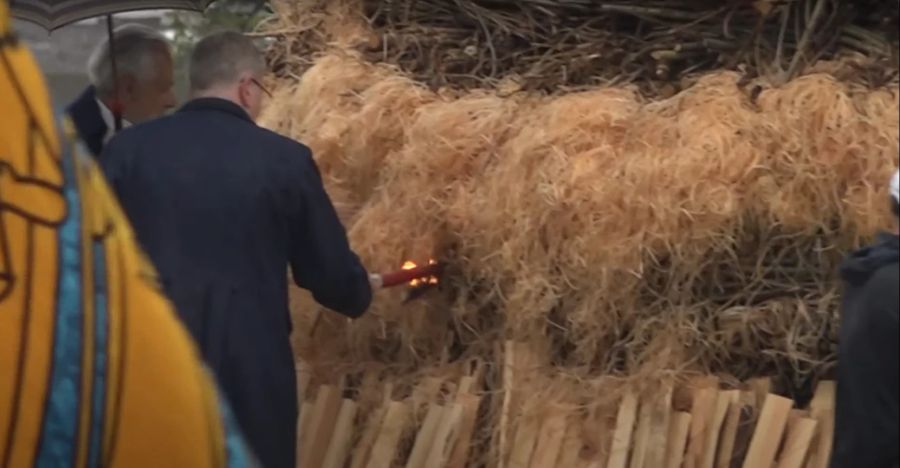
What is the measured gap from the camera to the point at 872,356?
→ 249cm

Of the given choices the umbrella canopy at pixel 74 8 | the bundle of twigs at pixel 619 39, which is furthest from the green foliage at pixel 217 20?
the bundle of twigs at pixel 619 39

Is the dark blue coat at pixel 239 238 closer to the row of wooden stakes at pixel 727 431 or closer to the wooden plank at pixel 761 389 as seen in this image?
the row of wooden stakes at pixel 727 431

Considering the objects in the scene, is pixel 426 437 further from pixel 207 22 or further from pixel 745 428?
pixel 207 22

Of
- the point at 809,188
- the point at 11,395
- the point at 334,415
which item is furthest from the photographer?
the point at 334,415

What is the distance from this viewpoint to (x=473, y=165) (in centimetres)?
354

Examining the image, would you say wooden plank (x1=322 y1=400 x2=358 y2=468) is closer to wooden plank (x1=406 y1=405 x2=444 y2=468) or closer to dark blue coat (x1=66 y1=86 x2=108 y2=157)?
wooden plank (x1=406 y1=405 x2=444 y2=468)

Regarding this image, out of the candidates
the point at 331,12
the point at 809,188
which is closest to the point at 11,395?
the point at 809,188

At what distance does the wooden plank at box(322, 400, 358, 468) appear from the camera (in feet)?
12.6

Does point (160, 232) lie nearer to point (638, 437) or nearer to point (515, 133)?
point (515, 133)

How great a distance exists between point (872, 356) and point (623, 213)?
84cm

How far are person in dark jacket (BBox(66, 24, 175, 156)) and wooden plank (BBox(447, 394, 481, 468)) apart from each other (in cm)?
133

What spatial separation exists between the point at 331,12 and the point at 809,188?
1.57 metres

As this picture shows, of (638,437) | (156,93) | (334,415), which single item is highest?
(156,93)

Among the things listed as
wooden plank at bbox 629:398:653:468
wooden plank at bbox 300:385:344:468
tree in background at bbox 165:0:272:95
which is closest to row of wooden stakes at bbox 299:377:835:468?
wooden plank at bbox 629:398:653:468
